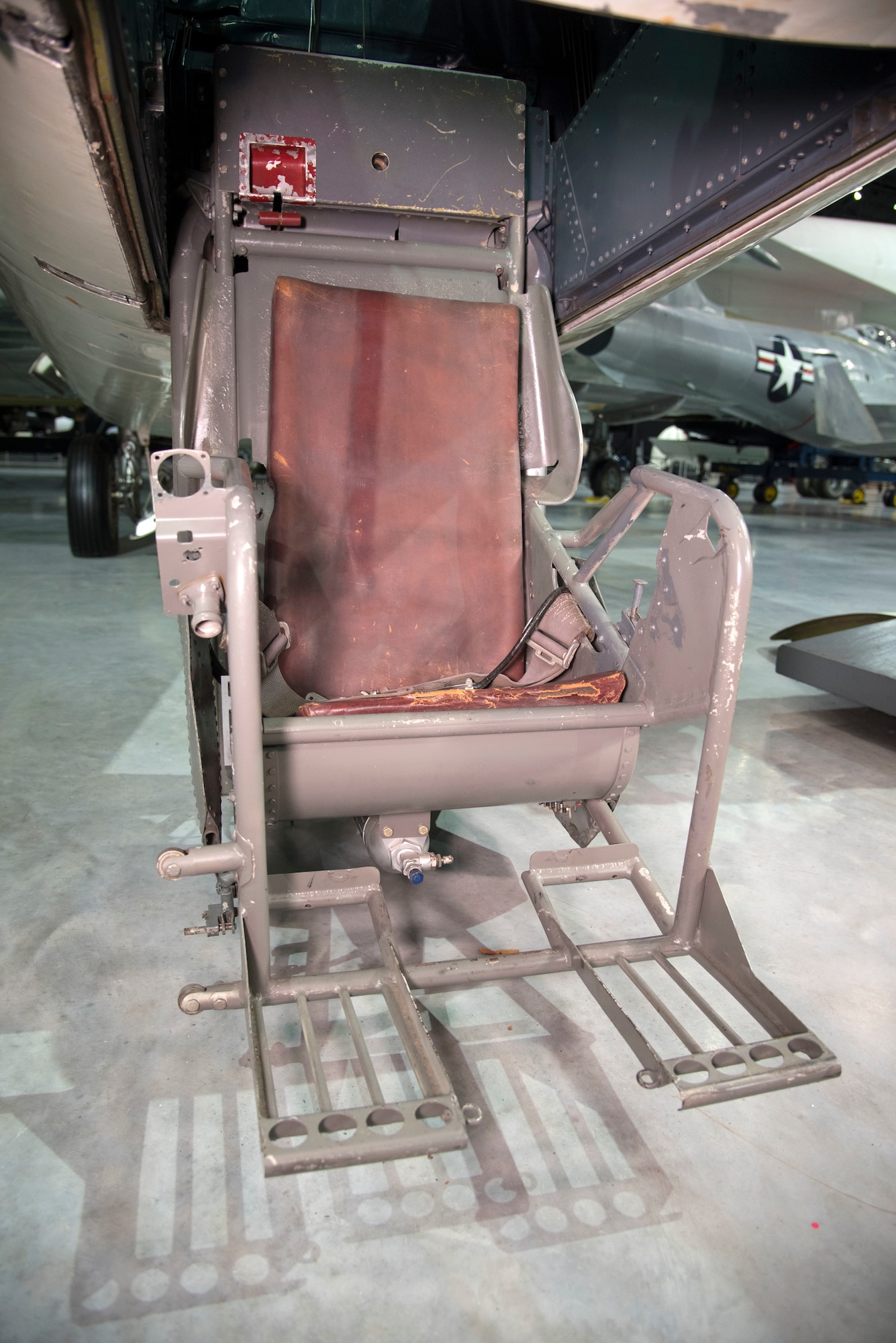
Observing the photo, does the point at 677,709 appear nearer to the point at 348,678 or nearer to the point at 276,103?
the point at 348,678

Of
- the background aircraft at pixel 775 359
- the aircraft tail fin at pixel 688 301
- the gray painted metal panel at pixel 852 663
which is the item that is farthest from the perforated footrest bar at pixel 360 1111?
the aircraft tail fin at pixel 688 301

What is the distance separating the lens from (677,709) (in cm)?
175

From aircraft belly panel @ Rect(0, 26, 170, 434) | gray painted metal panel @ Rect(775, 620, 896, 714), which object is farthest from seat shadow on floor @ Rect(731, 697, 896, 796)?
aircraft belly panel @ Rect(0, 26, 170, 434)

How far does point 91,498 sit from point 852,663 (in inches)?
215

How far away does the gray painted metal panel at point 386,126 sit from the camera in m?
2.33

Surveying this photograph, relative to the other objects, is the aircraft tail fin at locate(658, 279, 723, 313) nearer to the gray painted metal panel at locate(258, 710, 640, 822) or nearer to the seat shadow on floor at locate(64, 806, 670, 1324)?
the gray painted metal panel at locate(258, 710, 640, 822)

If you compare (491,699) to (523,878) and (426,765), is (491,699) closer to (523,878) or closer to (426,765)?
(426,765)

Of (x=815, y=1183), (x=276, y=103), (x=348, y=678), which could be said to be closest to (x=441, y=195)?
(x=276, y=103)

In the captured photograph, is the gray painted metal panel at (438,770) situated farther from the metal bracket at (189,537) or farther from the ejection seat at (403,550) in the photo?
the metal bracket at (189,537)

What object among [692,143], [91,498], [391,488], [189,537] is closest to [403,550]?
[391,488]

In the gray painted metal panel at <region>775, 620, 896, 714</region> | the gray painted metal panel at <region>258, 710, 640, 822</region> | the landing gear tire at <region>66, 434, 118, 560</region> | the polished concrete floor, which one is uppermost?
the landing gear tire at <region>66, 434, 118, 560</region>

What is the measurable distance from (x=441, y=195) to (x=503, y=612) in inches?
48.8

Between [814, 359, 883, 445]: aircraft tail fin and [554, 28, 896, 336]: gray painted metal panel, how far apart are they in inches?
297

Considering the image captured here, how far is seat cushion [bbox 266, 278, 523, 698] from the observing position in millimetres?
2293
